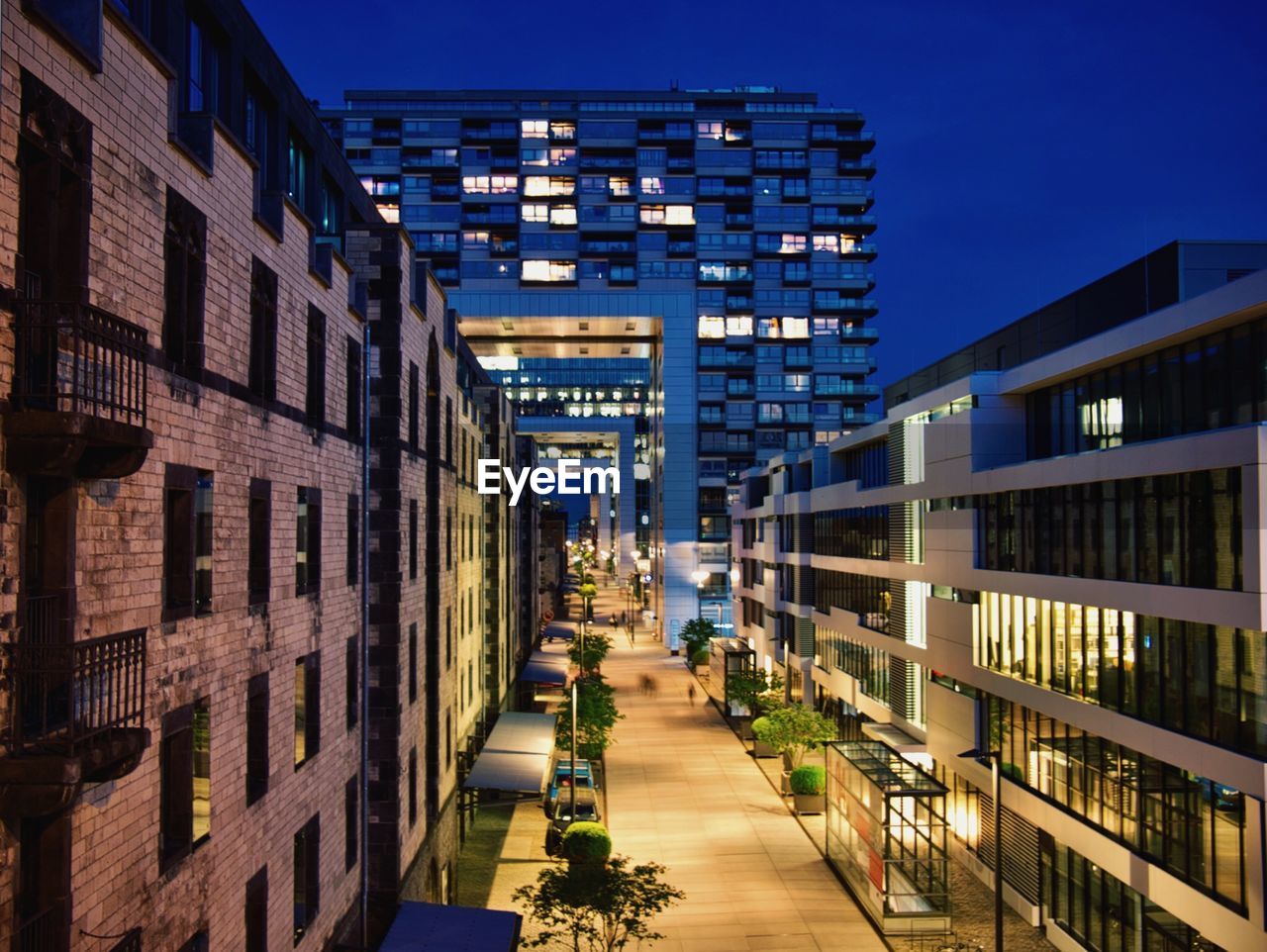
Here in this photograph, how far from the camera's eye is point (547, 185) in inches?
4031

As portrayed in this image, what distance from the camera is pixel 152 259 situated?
11.3 meters

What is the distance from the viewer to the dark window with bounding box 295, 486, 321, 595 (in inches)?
684

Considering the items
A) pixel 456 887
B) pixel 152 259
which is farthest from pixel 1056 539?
pixel 152 259

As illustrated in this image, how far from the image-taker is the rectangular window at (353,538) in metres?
20.9

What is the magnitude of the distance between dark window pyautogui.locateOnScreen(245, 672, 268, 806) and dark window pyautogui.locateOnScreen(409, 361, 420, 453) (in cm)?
1085

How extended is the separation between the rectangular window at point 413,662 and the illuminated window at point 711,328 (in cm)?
7643

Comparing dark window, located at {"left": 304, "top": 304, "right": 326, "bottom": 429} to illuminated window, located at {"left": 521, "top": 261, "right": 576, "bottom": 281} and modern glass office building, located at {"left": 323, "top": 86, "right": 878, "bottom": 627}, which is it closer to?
modern glass office building, located at {"left": 323, "top": 86, "right": 878, "bottom": 627}

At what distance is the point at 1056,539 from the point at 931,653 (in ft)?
32.2

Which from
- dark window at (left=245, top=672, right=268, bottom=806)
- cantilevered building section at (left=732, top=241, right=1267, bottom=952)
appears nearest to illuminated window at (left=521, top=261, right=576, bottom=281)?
cantilevered building section at (left=732, top=241, right=1267, bottom=952)

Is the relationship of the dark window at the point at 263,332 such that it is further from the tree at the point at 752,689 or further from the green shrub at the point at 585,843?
the tree at the point at 752,689

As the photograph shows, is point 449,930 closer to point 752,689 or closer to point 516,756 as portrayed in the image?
point 516,756

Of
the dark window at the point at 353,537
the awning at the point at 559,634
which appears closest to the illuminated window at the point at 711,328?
the awning at the point at 559,634

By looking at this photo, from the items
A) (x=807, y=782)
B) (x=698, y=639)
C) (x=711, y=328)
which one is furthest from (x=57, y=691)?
(x=711, y=328)

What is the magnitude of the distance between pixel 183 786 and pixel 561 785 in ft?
94.9
